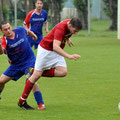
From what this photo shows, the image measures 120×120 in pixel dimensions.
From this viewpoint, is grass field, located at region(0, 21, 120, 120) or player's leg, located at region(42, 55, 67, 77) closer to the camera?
grass field, located at region(0, 21, 120, 120)

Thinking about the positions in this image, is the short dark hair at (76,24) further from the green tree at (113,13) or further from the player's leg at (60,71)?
the green tree at (113,13)

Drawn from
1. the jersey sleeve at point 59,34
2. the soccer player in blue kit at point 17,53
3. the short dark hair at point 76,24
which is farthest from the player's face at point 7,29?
the short dark hair at point 76,24

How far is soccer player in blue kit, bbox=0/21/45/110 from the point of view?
8.32 m

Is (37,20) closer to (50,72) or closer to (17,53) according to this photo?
(17,53)

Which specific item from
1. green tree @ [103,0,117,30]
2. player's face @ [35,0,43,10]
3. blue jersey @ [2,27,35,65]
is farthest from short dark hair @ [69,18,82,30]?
green tree @ [103,0,117,30]

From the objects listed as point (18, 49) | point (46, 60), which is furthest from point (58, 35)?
point (18, 49)

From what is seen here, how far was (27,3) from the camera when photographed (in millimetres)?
31406

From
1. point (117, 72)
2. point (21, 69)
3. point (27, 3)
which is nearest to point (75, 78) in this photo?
point (117, 72)

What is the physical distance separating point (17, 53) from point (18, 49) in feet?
0.24

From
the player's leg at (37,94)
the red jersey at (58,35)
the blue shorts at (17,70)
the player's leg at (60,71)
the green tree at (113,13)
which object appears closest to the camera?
the red jersey at (58,35)

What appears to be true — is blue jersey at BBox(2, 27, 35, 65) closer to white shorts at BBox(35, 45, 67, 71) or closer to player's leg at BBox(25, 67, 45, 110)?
player's leg at BBox(25, 67, 45, 110)

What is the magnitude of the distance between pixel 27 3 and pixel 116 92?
22.0 m

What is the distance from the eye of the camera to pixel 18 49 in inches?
333

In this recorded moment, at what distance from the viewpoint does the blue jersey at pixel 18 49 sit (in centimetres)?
838
